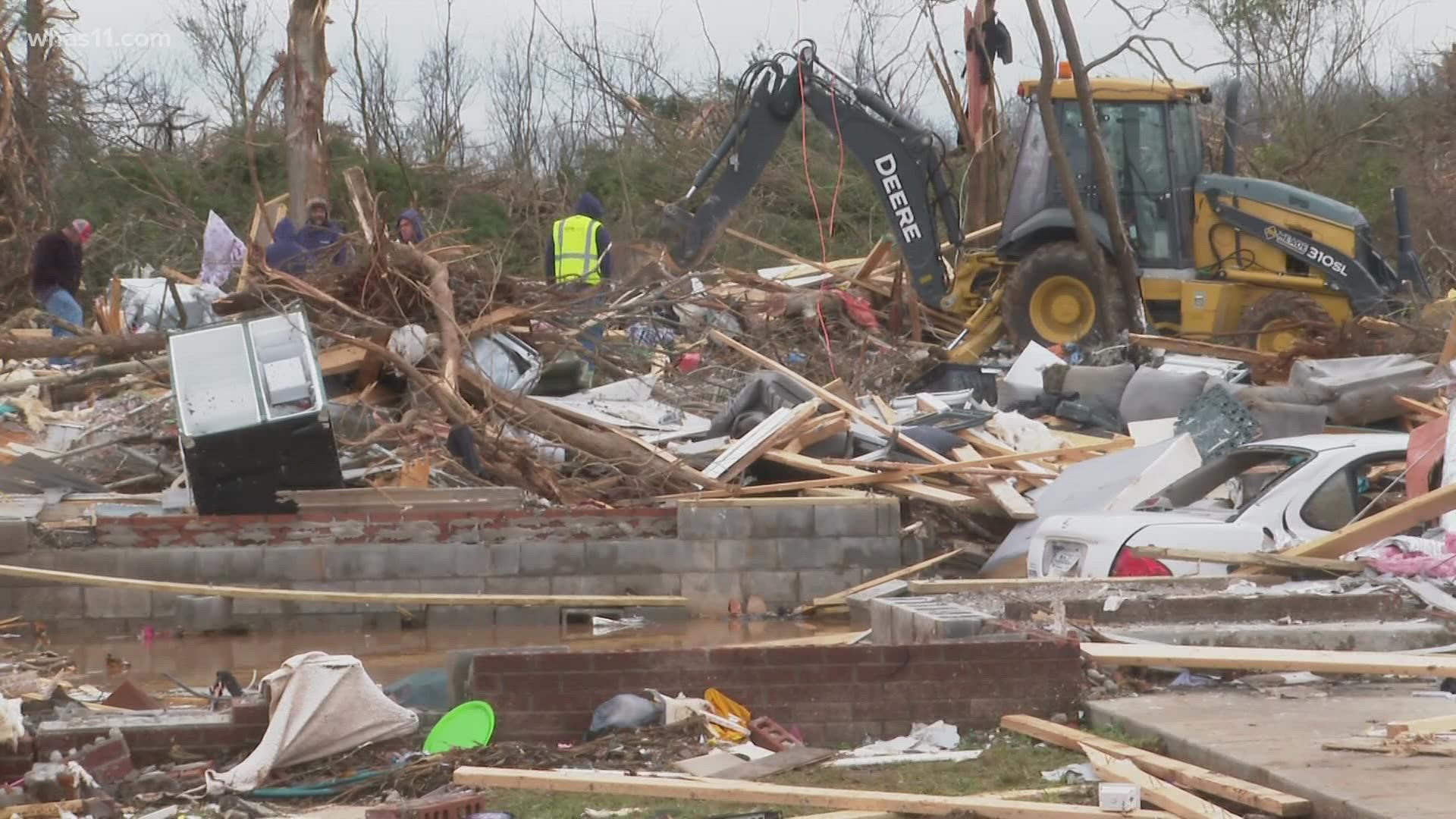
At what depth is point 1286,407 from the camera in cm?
1417

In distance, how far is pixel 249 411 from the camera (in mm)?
12891

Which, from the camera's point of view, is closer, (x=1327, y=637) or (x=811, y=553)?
(x=1327, y=637)

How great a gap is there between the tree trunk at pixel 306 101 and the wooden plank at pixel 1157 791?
18.8 meters

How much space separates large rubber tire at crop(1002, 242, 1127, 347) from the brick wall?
488 inches

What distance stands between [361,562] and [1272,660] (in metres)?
7.32

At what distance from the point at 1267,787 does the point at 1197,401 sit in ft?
29.1

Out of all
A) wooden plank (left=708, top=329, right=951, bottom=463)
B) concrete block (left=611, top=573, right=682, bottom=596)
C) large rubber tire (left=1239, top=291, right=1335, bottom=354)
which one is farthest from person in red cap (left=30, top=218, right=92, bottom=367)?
large rubber tire (left=1239, top=291, right=1335, bottom=354)

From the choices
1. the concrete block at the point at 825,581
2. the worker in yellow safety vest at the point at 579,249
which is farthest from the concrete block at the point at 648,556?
the worker in yellow safety vest at the point at 579,249

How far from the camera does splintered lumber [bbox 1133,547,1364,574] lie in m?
9.66

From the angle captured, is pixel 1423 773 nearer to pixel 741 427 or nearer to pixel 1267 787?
pixel 1267 787

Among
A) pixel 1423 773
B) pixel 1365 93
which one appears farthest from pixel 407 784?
pixel 1365 93

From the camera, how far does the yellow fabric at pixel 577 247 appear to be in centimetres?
1892

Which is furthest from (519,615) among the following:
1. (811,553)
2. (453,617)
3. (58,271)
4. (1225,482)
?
(58,271)

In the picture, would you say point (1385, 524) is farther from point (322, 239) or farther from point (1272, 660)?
point (322, 239)
